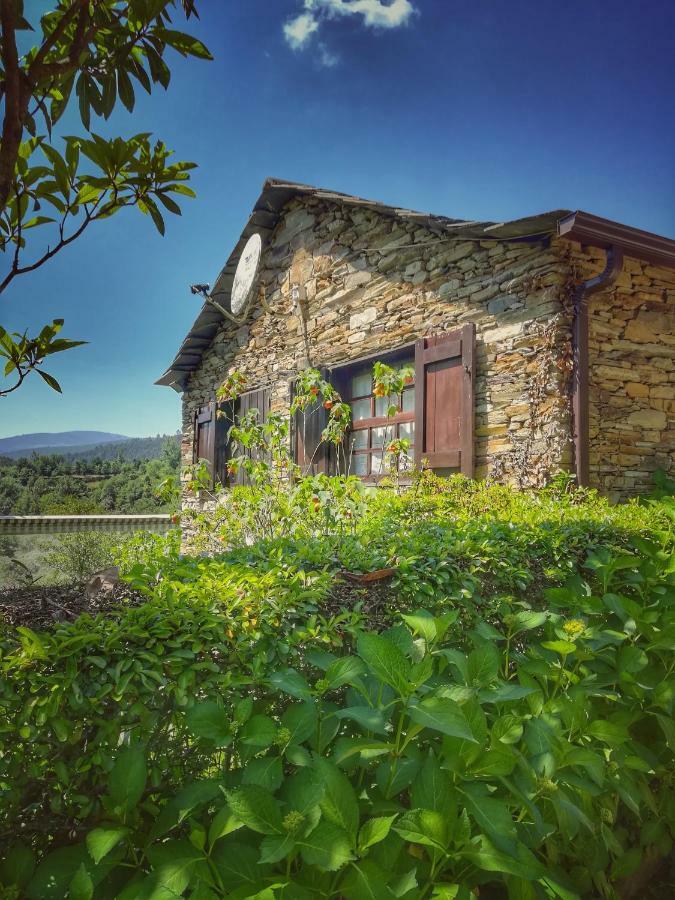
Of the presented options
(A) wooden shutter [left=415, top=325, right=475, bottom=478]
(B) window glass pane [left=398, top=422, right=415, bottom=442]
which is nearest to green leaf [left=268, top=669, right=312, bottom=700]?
(A) wooden shutter [left=415, top=325, right=475, bottom=478]

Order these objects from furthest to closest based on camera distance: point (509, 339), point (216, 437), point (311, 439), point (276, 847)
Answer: point (216, 437) < point (311, 439) < point (509, 339) < point (276, 847)

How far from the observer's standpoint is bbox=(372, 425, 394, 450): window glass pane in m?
6.22

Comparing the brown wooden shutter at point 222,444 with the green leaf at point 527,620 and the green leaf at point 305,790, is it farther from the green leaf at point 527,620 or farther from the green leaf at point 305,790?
the green leaf at point 305,790

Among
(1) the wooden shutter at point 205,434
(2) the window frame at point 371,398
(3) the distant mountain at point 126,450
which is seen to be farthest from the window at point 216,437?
(3) the distant mountain at point 126,450

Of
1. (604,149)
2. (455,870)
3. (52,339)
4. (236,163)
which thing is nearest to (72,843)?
(455,870)

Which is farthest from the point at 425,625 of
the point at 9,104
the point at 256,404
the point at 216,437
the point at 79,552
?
the point at 79,552

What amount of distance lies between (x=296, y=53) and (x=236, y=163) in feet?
6.27

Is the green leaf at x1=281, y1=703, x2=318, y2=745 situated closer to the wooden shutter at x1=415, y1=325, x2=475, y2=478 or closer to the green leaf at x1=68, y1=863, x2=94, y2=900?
the green leaf at x1=68, y1=863, x2=94, y2=900

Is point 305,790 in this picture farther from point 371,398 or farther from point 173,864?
point 371,398

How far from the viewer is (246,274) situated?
323 inches

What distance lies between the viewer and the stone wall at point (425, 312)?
15.0 ft

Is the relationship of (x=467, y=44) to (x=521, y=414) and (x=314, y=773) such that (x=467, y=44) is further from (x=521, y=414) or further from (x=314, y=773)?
(x=314, y=773)

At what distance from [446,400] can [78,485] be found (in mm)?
11290

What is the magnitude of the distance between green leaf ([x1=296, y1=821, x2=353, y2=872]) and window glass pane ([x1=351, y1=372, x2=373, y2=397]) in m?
5.90
